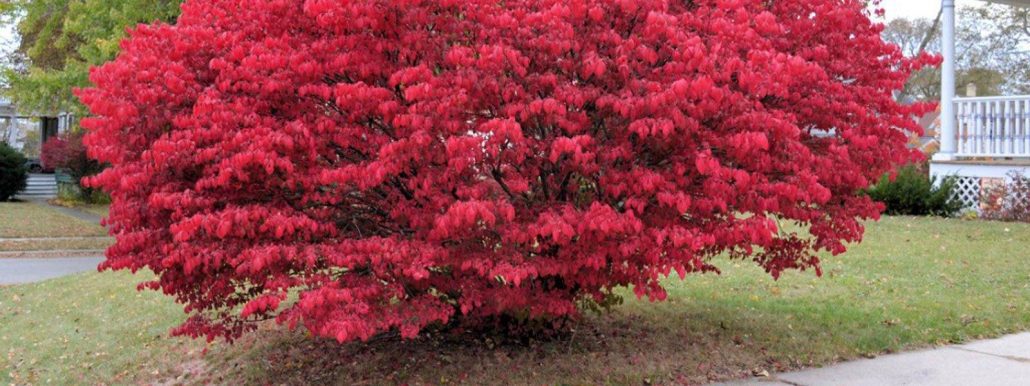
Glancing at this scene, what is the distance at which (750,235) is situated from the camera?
5.14 metres

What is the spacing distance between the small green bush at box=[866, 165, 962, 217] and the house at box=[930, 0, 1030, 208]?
405 millimetres

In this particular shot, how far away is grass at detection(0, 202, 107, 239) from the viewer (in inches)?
758

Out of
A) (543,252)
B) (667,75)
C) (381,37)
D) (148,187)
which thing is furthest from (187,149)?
(667,75)

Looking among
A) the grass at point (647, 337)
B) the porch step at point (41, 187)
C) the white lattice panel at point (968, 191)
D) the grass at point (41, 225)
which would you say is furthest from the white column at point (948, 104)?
the porch step at point (41, 187)

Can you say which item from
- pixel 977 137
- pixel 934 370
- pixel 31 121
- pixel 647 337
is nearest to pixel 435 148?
pixel 647 337

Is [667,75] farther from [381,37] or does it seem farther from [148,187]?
[148,187]

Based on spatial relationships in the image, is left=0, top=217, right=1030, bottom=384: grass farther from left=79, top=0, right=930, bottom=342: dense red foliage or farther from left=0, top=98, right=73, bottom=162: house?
left=0, top=98, right=73, bottom=162: house

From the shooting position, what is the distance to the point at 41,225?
20.8m

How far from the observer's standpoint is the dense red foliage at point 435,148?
490cm

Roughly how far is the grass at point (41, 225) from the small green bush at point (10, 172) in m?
4.26

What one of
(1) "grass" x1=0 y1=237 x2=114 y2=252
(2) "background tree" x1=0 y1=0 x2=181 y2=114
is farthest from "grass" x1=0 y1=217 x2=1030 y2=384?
(2) "background tree" x1=0 y1=0 x2=181 y2=114

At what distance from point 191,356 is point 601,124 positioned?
4.14 metres

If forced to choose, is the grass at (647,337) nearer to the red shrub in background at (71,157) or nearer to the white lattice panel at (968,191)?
the white lattice panel at (968,191)

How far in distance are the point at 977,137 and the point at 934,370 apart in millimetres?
9790
